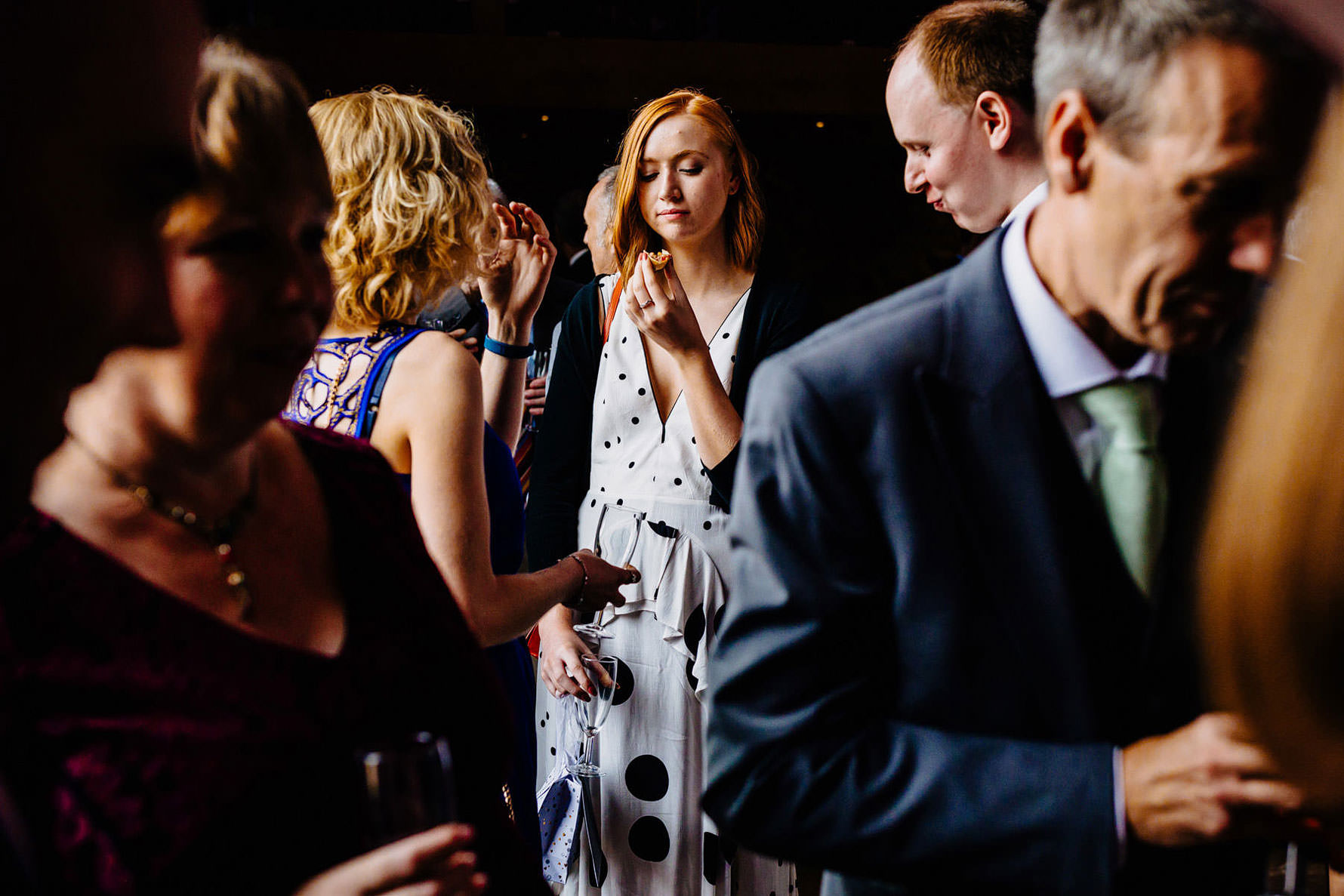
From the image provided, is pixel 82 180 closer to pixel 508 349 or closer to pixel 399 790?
pixel 399 790

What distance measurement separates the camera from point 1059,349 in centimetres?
101

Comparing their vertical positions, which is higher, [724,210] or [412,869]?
[724,210]

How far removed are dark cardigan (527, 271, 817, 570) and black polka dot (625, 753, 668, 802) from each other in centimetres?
53

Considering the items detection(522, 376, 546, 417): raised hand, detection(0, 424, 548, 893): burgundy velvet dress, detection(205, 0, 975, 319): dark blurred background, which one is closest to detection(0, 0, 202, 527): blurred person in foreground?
detection(0, 424, 548, 893): burgundy velvet dress

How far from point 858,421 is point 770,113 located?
859cm

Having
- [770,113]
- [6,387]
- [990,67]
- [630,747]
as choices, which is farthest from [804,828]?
[770,113]

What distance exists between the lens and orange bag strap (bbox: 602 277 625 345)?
97.0 inches

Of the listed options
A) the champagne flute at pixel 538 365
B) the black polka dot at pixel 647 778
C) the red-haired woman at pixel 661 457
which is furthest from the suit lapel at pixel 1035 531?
the champagne flute at pixel 538 365

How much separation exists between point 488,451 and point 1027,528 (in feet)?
4.01

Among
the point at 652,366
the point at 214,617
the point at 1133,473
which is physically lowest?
the point at 214,617

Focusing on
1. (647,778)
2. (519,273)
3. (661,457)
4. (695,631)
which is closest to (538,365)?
(519,273)

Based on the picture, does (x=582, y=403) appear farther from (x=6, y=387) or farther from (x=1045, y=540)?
(x=6, y=387)

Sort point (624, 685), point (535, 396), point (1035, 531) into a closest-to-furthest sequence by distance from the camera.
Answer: point (1035, 531)
point (624, 685)
point (535, 396)

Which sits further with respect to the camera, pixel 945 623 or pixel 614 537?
pixel 614 537
